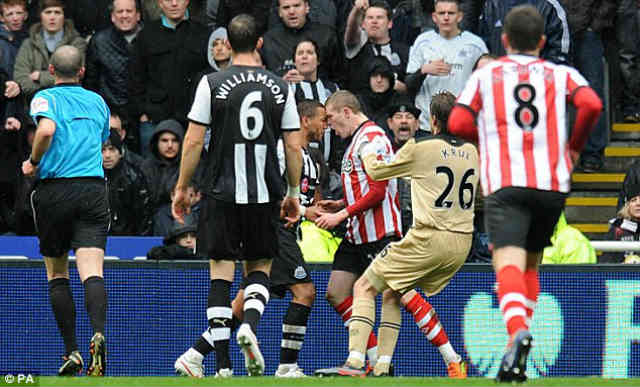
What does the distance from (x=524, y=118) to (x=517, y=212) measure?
0.53m

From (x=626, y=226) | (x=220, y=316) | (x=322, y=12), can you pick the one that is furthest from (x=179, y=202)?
(x=322, y=12)

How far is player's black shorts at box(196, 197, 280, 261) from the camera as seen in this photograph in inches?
349

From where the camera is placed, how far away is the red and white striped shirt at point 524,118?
24.9ft

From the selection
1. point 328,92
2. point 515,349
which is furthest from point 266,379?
point 328,92

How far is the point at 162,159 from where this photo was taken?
13.0 meters

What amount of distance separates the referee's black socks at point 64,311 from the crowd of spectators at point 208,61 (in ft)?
11.0

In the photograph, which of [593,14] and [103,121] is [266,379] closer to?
[103,121]

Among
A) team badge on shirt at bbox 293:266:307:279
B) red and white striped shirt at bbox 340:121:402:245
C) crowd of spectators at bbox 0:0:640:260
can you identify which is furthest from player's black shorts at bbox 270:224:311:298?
crowd of spectators at bbox 0:0:640:260

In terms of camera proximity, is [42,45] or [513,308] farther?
[42,45]

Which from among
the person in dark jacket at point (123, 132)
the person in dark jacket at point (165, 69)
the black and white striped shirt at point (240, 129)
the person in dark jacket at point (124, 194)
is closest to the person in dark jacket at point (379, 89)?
the person in dark jacket at point (165, 69)

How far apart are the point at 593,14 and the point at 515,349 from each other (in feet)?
28.1

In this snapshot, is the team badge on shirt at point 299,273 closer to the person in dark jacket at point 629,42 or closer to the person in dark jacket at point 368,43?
the person in dark jacket at point 368,43

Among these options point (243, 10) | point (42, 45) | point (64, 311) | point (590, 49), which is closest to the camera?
→ point (64, 311)

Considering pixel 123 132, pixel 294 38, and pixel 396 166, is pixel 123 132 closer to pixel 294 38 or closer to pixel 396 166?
pixel 294 38
